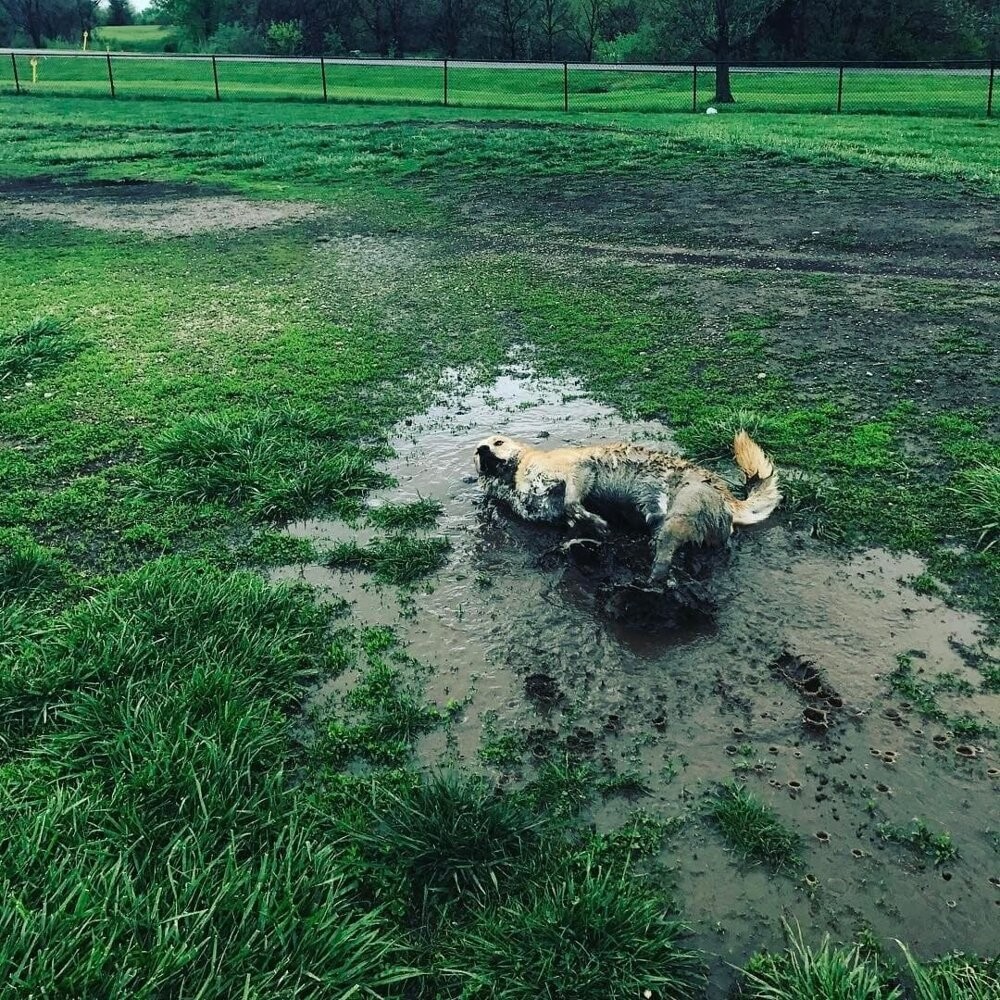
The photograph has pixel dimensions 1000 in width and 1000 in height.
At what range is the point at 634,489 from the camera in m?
5.07

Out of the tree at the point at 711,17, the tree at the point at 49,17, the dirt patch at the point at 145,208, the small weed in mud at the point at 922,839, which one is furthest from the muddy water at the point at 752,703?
the tree at the point at 49,17

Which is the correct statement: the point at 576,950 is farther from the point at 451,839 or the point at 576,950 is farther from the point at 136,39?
the point at 136,39

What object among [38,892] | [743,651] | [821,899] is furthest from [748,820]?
[38,892]

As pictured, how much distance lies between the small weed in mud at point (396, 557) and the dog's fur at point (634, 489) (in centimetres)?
59

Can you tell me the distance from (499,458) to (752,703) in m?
2.22

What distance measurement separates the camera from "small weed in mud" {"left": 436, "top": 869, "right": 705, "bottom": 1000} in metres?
2.69

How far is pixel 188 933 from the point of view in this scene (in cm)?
278

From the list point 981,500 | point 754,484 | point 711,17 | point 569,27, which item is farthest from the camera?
point 569,27

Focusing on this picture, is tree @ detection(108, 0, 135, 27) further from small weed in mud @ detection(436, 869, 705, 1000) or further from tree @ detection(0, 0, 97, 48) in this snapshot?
small weed in mud @ detection(436, 869, 705, 1000)

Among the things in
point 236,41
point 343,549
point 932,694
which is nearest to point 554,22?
point 236,41

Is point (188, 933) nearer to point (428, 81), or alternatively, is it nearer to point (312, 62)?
point (428, 81)

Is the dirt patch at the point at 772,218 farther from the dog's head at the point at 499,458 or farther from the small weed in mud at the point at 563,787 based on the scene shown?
the small weed in mud at the point at 563,787

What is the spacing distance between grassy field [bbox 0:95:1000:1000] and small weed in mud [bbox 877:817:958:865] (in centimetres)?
36

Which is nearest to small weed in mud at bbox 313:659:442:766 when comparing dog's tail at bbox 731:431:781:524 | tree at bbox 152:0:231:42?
dog's tail at bbox 731:431:781:524
